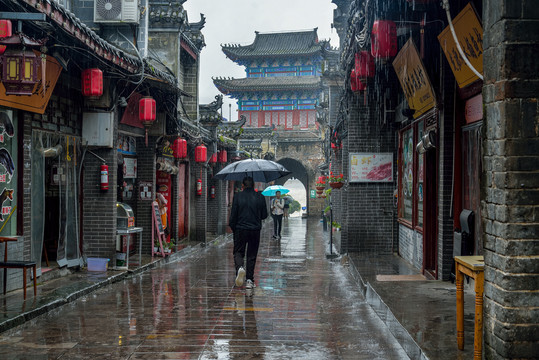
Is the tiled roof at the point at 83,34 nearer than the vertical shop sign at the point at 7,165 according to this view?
Yes

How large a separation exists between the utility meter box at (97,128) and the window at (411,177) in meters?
5.56

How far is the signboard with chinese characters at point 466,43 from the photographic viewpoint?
625cm

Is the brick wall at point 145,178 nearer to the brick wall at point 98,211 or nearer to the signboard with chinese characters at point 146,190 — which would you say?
the signboard with chinese characters at point 146,190

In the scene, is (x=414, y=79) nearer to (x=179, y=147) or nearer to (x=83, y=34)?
(x=83, y=34)

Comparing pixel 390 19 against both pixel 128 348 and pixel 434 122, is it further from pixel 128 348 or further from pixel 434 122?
pixel 128 348

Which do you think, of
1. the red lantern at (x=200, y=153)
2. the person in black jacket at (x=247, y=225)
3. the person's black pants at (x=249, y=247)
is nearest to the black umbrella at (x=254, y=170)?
the person in black jacket at (x=247, y=225)

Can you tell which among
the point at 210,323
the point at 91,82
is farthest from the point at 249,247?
the point at 91,82

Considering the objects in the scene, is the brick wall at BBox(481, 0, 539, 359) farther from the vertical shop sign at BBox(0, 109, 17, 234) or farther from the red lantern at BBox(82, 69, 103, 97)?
the red lantern at BBox(82, 69, 103, 97)

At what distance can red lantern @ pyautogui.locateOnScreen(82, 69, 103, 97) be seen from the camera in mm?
9359

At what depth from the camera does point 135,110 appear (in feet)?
41.4

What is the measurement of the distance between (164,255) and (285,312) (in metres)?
6.40

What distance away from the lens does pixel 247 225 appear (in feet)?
30.0

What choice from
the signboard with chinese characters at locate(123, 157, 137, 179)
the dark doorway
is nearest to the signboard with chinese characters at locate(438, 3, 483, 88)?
the dark doorway

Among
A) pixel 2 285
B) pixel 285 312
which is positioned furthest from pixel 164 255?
pixel 285 312
